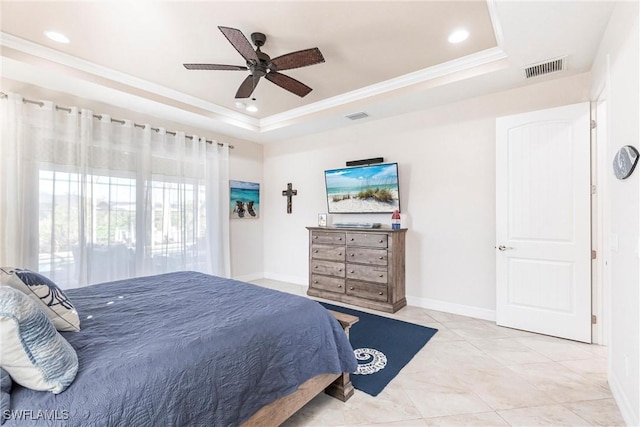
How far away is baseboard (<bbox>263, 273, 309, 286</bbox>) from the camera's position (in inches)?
208

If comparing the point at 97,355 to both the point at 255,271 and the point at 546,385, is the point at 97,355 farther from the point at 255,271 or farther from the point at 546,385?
the point at 255,271

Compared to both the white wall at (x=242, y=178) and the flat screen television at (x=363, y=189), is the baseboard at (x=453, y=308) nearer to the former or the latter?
the flat screen television at (x=363, y=189)

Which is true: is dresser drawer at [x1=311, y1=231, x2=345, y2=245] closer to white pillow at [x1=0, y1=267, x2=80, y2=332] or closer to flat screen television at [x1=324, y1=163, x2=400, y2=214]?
flat screen television at [x1=324, y1=163, x2=400, y2=214]

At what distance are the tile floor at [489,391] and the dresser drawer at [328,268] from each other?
5.43 feet

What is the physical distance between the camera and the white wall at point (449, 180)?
349 centimetres

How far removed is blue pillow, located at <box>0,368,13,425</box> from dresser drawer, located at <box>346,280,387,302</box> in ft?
11.3

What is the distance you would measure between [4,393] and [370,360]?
2275mm

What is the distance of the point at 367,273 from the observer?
401 centimetres

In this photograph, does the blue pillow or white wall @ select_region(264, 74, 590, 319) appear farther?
white wall @ select_region(264, 74, 590, 319)

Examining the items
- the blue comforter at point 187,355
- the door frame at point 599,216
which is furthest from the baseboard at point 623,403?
the blue comforter at point 187,355

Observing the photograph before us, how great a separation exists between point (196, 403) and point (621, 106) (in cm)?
290

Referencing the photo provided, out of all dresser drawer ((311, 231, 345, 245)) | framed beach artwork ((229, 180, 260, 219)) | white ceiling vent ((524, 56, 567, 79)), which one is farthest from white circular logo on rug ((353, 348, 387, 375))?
framed beach artwork ((229, 180, 260, 219))

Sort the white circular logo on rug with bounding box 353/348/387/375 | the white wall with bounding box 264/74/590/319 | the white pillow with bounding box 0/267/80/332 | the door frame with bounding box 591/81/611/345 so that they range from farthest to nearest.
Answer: the white wall with bounding box 264/74/590/319
the door frame with bounding box 591/81/611/345
the white circular logo on rug with bounding box 353/348/387/375
the white pillow with bounding box 0/267/80/332

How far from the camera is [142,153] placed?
4.00 m
